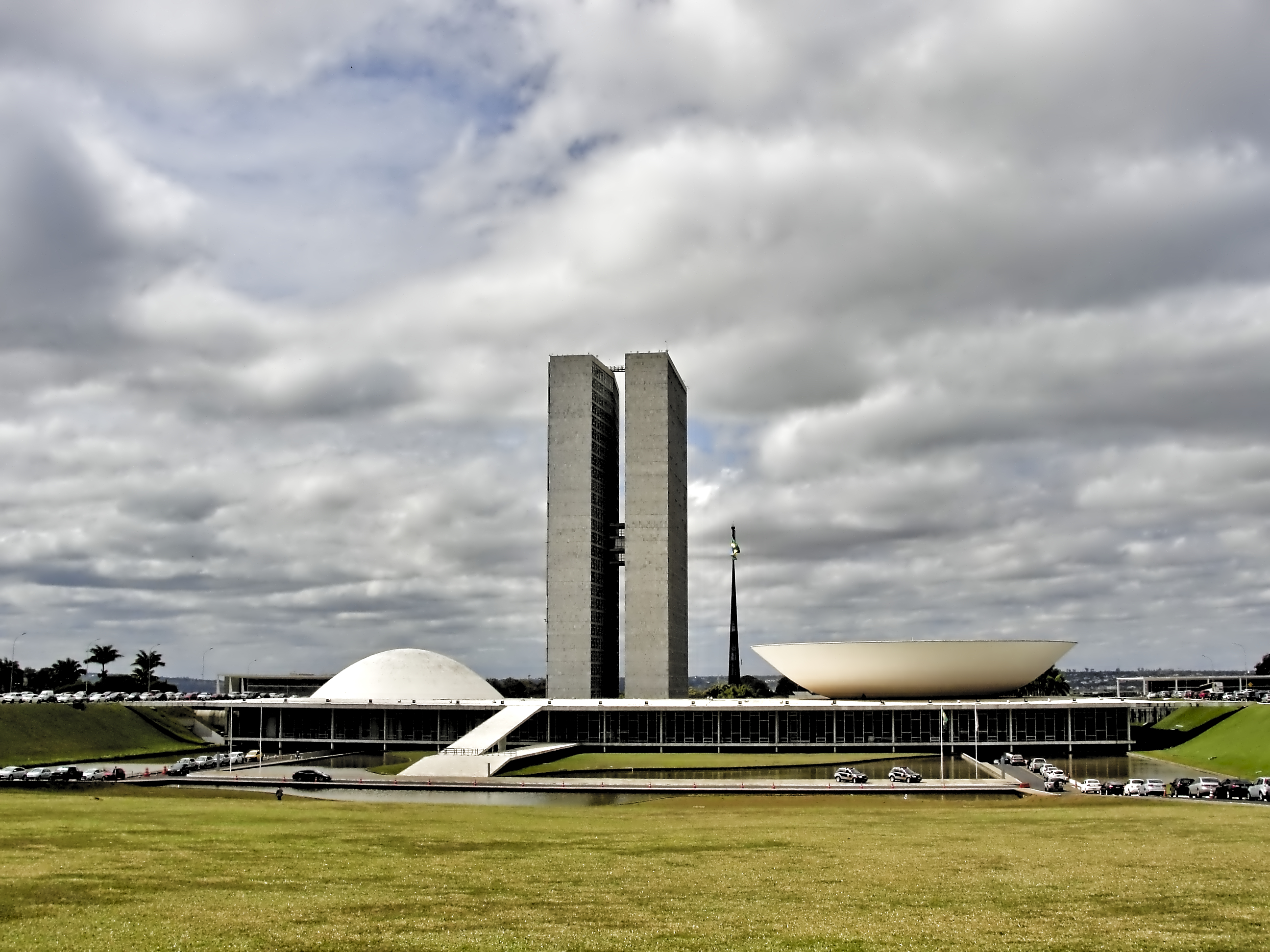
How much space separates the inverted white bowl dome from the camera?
106 metres

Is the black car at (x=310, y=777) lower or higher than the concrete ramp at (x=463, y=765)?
higher

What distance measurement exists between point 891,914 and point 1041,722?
91983mm

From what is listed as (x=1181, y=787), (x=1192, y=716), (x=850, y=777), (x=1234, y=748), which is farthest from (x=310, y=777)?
(x=1192, y=716)

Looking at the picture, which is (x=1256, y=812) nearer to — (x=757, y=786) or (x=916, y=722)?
(x=757, y=786)

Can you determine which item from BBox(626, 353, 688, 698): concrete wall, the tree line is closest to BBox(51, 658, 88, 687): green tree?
the tree line

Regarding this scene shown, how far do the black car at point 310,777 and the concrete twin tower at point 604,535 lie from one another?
5743cm

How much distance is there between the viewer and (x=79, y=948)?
1988 centimetres

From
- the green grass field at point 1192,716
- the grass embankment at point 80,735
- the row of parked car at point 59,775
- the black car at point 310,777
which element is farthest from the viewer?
the green grass field at point 1192,716

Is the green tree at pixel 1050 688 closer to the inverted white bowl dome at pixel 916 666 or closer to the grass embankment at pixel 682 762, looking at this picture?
the inverted white bowl dome at pixel 916 666

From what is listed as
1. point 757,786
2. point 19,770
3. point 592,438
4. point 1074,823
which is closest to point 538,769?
point 757,786

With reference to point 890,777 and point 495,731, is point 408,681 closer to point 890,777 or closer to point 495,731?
point 495,731

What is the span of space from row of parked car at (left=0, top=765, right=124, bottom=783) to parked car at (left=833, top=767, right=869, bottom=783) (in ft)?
146

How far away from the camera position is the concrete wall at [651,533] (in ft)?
442

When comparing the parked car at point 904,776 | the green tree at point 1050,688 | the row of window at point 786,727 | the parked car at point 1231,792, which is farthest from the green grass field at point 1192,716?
the parked car at point 1231,792
